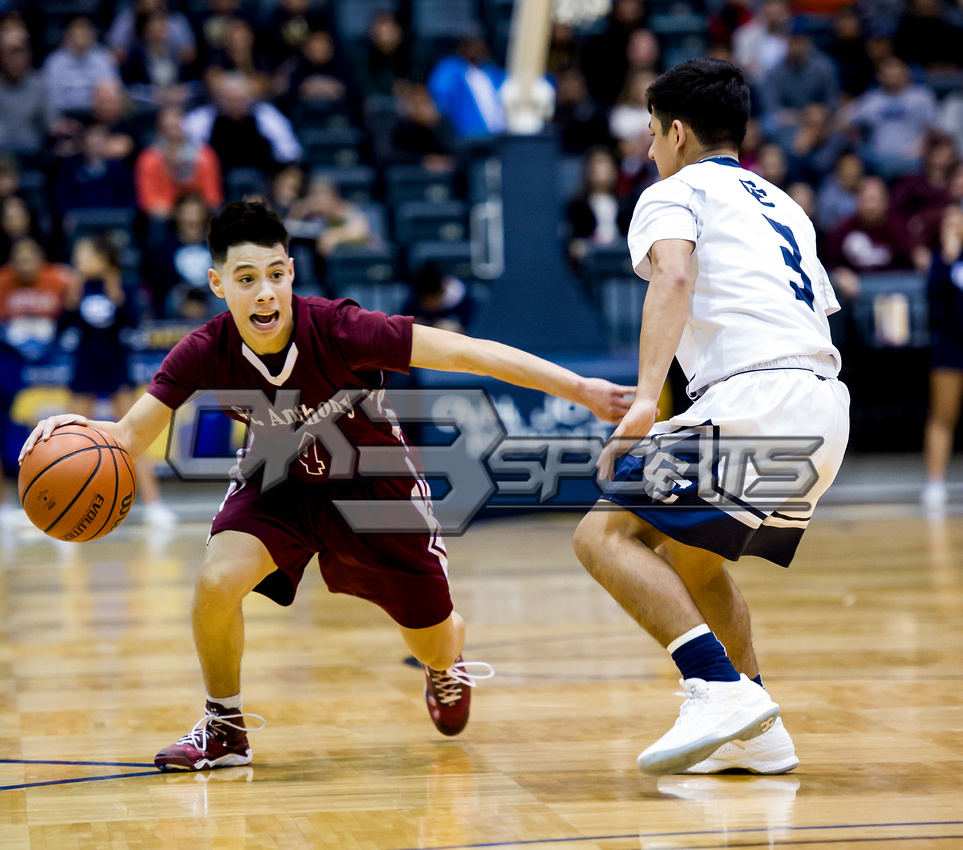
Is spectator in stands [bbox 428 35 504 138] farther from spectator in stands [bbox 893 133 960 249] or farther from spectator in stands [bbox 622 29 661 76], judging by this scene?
spectator in stands [bbox 893 133 960 249]

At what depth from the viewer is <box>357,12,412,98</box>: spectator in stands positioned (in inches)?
509

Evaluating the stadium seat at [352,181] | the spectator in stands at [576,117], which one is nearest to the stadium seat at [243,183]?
the stadium seat at [352,181]

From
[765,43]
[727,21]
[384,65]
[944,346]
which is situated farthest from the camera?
[727,21]

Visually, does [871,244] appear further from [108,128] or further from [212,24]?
[108,128]

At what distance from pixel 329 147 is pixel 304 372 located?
908 cm

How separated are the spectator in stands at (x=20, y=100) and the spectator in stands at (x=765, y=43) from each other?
7.14 meters

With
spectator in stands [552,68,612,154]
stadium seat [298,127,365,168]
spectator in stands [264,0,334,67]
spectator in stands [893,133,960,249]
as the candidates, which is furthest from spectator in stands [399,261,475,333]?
spectator in stands [893,133,960,249]

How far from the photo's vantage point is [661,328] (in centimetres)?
308

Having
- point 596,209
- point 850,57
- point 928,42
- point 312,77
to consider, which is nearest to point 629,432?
point 596,209

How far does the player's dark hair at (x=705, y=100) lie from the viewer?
328cm

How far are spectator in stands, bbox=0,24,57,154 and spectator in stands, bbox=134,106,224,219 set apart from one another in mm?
1289

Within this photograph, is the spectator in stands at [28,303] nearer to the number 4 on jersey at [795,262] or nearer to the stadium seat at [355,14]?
the stadium seat at [355,14]

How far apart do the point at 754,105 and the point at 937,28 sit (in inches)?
108

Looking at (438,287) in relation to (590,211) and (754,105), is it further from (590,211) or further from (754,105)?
(754,105)
